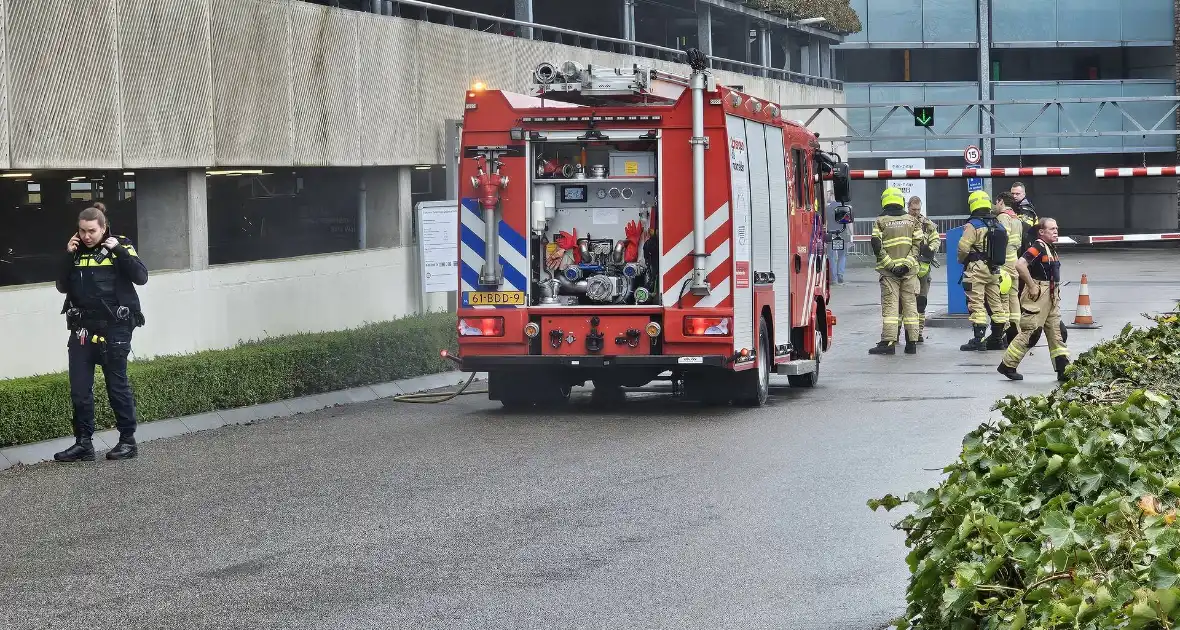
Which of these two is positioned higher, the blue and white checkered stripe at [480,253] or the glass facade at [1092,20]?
Result: the glass facade at [1092,20]

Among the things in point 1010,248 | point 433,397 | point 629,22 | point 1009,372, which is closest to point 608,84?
point 433,397

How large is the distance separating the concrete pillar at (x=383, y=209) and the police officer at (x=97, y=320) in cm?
787

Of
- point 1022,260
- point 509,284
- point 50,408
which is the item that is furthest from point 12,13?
point 1022,260

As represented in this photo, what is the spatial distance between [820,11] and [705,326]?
2822 centimetres

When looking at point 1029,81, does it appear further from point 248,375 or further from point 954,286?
point 248,375

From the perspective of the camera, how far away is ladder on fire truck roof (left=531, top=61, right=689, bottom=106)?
13.3 m

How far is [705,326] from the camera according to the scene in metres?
13.3

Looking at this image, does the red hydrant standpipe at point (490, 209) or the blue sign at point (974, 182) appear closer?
the red hydrant standpipe at point (490, 209)

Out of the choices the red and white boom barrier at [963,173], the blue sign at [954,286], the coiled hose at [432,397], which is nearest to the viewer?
the coiled hose at [432,397]

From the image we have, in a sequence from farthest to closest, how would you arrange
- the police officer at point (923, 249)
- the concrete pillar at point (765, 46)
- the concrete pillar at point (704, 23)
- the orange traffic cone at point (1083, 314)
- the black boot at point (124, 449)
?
the concrete pillar at point (765, 46) → the concrete pillar at point (704, 23) → the orange traffic cone at point (1083, 314) → the police officer at point (923, 249) → the black boot at point (124, 449)

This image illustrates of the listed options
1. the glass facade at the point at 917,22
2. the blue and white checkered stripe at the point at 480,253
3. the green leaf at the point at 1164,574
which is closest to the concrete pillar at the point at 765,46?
the glass facade at the point at 917,22

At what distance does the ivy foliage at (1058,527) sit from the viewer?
3271mm

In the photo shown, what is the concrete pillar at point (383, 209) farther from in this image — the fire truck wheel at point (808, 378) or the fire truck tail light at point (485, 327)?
the fire truck tail light at point (485, 327)

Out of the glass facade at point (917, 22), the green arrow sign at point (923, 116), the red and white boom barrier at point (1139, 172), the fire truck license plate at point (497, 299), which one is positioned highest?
the glass facade at point (917, 22)
